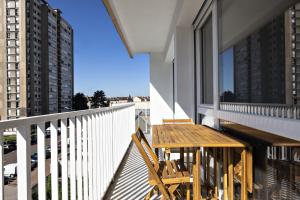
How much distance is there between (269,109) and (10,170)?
4.49 ft

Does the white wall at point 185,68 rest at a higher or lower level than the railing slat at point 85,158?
higher

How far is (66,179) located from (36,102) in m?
46.8

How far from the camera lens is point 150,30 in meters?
5.93

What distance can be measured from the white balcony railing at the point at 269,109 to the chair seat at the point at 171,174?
690 mm

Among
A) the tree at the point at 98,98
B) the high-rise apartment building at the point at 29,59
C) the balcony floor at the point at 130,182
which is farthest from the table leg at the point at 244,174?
the tree at the point at 98,98

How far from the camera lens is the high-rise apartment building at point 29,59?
41750 millimetres

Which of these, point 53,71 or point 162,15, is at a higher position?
point 53,71

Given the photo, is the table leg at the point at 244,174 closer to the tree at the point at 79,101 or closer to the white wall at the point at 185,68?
the white wall at the point at 185,68

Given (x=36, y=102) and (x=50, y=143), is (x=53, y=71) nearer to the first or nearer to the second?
(x=36, y=102)

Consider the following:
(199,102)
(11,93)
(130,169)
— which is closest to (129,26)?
(199,102)

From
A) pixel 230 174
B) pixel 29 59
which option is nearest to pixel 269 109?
pixel 230 174

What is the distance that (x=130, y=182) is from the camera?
10.9ft

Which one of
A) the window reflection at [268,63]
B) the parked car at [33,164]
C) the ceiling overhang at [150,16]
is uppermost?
the ceiling overhang at [150,16]

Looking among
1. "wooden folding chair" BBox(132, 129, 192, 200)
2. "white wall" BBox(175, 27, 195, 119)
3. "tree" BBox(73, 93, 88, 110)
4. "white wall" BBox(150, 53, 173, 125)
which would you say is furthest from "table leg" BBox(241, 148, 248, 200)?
"tree" BBox(73, 93, 88, 110)
